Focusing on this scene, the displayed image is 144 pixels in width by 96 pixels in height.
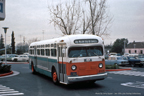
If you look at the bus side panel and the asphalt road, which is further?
the bus side panel

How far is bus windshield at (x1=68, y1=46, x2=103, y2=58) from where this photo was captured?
10.3 meters

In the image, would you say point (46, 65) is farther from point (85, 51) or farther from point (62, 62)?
point (85, 51)

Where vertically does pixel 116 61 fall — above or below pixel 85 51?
below

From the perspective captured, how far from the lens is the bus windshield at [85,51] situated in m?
10.3

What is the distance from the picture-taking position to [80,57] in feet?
33.6

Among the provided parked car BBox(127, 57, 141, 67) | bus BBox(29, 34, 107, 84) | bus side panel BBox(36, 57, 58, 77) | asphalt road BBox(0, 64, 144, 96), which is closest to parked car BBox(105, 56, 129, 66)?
parked car BBox(127, 57, 141, 67)

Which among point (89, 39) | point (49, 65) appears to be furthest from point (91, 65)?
point (49, 65)

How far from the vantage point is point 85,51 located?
1052 centimetres

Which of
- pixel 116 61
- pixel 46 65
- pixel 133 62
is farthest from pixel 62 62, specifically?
pixel 133 62

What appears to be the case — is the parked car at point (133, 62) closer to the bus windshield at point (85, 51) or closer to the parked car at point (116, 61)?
the parked car at point (116, 61)

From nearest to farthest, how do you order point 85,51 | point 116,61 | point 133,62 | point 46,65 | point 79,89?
point 79,89 → point 85,51 → point 46,65 → point 116,61 → point 133,62

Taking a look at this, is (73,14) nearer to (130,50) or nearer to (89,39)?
(89,39)

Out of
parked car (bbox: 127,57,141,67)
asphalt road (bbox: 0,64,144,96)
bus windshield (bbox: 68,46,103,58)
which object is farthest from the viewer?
parked car (bbox: 127,57,141,67)

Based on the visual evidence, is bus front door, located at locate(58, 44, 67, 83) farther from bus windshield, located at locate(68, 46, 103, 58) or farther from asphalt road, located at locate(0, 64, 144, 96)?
asphalt road, located at locate(0, 64, 144, 96)
